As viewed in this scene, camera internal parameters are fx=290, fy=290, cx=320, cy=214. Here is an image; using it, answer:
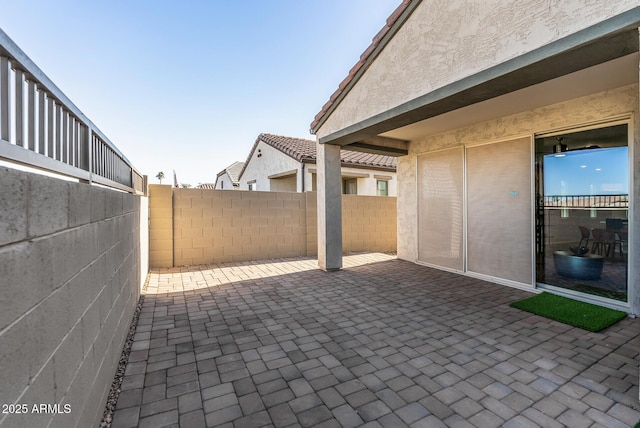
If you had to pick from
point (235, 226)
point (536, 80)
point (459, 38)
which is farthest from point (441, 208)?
point (235, 226)

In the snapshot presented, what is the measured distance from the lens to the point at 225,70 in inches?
377

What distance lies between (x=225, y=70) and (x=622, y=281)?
35.7 ft

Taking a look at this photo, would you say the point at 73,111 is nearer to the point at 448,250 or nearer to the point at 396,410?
the point at 396,410

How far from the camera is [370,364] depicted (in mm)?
2922

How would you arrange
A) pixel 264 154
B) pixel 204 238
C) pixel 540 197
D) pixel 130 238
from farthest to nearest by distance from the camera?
pixel 264 154
pixel 204 238
pixel 540 197
pixel 130 238

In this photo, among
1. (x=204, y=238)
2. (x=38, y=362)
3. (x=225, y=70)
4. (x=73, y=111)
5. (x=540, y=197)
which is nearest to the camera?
(x=38, y=362)

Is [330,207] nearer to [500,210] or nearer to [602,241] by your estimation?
[500,210]

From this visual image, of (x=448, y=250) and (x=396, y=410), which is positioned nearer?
(x=396, y=410)

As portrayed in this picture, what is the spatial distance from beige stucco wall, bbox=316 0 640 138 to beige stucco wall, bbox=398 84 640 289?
8.17 ft

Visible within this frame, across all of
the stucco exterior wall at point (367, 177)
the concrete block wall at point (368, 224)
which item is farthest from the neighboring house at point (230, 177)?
the concrete block wall at point (368, 224)

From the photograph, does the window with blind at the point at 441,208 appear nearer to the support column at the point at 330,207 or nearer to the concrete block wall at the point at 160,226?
the support column at the point at 330,207

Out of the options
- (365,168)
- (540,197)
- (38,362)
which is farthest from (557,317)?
(365,168)

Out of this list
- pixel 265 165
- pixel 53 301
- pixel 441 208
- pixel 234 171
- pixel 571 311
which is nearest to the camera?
pixel 53 301

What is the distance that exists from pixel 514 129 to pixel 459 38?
2740mm
